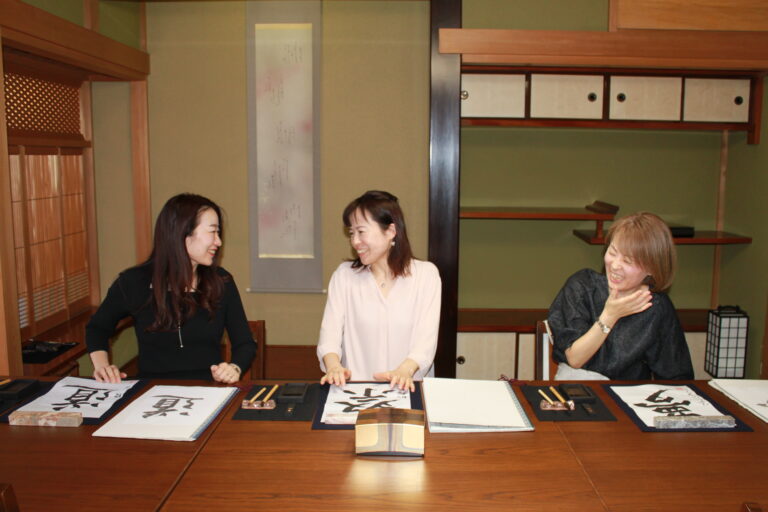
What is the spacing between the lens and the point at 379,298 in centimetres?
241

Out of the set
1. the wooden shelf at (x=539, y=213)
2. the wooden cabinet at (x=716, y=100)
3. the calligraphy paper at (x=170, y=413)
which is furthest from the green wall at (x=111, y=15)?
the wooden cabinet at (x=716, y=100)

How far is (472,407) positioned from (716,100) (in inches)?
112

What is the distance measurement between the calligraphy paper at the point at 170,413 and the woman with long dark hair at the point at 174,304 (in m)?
0.39

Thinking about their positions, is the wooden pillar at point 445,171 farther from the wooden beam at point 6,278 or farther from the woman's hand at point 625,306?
the wooden beam at point 6,278

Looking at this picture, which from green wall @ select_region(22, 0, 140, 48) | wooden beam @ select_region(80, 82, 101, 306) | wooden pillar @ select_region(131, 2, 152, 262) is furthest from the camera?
wooden pillar @ select_region(131, 2, 152, 262)

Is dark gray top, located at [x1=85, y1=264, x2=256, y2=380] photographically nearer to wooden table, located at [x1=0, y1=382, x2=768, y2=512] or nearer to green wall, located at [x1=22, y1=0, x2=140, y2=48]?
wooden table, located at [x1=0, y1=382, x2=768, y2=512]

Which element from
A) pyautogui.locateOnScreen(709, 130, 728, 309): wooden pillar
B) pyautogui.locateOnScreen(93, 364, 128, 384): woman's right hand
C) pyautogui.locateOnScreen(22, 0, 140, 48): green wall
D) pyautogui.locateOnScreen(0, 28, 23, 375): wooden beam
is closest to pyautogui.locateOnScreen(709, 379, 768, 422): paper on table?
pyautogui.locateOnScreen(93, 364, 128, 384): woman's right hand

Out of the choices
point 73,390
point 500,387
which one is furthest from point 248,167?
point 500,387

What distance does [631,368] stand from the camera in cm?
226

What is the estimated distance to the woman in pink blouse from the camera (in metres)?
2.35

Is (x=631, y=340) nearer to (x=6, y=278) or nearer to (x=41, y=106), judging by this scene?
(x=6, y=278)

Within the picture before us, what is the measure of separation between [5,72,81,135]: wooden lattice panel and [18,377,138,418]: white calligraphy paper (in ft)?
5.44

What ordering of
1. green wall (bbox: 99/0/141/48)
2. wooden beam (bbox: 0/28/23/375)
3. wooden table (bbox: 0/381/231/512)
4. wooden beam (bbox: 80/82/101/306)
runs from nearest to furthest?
wooden table (bbox: 0/381/231/512)
wooden beam (bbox: 0/28/23/375)
green wall (bbox: 99/0/141/48)
wooden beam (bbox: 80/82/101/306)

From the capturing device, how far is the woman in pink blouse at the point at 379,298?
92.5 inches
